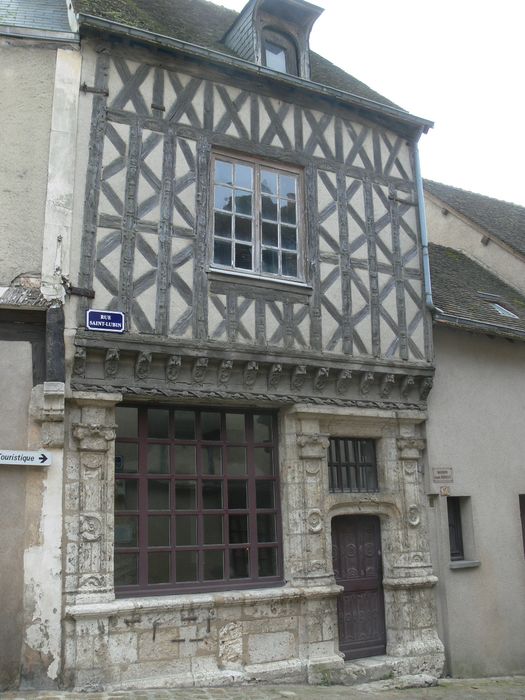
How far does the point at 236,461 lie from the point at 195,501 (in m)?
0.58

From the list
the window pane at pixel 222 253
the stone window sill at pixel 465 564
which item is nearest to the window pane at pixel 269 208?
the window pane at pixel 222 253

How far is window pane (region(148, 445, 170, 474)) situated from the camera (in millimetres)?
6578

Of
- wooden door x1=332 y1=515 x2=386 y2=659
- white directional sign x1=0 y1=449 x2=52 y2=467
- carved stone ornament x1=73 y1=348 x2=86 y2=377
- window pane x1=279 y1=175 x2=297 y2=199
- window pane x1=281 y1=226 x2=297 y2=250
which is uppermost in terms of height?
window pane x1=279 y1=175 x2=297 y2=199

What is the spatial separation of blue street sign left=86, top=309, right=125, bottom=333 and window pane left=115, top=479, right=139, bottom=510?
1.35 m

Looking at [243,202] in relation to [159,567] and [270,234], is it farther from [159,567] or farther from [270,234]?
[159,567]

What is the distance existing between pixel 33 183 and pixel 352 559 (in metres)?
4.77

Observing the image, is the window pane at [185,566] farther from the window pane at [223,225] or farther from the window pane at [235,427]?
the window pane at [223,225]

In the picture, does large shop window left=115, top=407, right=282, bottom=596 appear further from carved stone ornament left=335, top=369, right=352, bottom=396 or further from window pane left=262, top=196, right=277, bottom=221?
window pane left=262, top=196, right=277, bottom=221

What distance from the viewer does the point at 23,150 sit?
6.31m

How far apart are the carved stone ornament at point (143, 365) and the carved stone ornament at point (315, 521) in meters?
2.09

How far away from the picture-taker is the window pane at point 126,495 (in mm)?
6363

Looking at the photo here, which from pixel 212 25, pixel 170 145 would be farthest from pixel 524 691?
pixel 212 25

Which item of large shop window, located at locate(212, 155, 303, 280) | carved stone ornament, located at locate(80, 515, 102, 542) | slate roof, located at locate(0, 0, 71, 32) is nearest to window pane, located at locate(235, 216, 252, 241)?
large shop window, located at locate(212, 155, 303, 280)

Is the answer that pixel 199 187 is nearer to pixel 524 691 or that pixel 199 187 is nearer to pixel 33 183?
pixel 33 183
